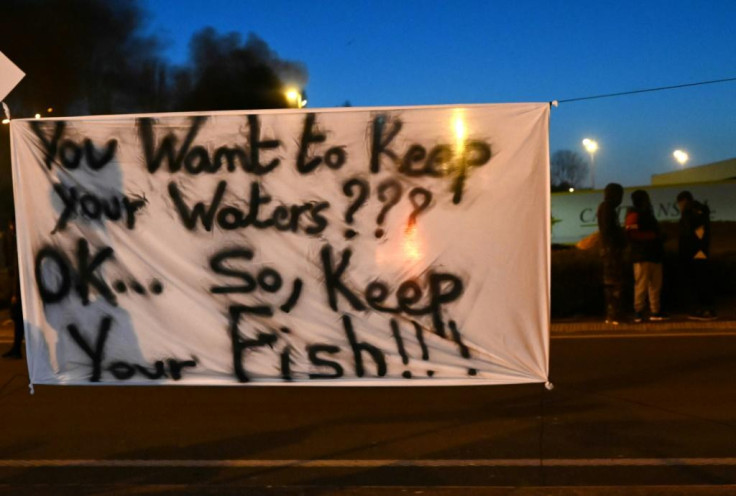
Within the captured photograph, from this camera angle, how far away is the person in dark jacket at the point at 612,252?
457 inches

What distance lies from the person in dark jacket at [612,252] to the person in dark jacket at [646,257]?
0.23m

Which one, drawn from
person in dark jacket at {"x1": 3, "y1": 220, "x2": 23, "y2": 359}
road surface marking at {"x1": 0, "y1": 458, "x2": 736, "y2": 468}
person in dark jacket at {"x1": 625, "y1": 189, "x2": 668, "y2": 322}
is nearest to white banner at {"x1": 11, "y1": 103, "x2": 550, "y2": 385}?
road surface marking at {"x1": 0, "y1": 458, "x2": 736, "y2": 468}

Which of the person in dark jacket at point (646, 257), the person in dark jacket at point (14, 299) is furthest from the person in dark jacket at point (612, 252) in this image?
the person in dark jacket at point (14, 299)

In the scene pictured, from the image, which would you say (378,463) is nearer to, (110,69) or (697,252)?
(697,252)

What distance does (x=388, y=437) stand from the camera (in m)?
6.85

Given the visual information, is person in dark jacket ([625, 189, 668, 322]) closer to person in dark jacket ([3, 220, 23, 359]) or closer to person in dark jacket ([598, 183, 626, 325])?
person in dark jacket ([598, 183, 626, 325])

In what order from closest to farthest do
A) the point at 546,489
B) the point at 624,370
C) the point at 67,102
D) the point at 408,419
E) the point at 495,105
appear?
the point at 546,489, the point at 495,105, the point at 408,419, the point at 624,370, the point at 67,102

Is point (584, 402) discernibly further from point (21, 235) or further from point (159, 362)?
point (21, 235)

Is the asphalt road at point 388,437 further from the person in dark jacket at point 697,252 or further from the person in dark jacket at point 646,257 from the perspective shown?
the person in dark jacket at point 697,252

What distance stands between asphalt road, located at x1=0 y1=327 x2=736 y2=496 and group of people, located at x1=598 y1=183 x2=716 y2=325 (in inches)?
Result: 99.9

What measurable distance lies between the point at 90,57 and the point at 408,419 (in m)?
25.8

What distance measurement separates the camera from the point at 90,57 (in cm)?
3017

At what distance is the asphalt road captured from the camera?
5.83 meters

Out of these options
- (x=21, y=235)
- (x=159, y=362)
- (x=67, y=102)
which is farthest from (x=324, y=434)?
(x=67, y=102)
